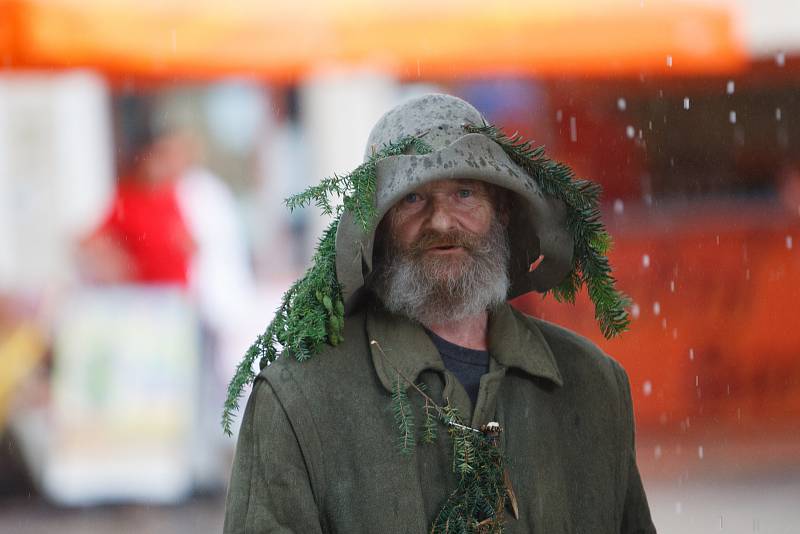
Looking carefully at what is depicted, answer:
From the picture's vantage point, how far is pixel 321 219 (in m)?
8.16

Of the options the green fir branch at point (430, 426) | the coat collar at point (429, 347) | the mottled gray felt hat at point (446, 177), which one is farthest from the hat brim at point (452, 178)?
the green fir branch at point (430, 426)

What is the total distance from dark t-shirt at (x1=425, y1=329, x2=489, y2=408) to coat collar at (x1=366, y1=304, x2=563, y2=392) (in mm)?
35

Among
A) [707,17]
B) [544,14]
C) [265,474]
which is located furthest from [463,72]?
[265,474]

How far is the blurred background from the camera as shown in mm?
6613

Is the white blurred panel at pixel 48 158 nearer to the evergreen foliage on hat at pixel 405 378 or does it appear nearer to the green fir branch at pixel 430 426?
the evergreen foliage on hat at pixel 405 378

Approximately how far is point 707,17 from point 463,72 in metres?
1.50

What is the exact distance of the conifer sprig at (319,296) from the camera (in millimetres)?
2660

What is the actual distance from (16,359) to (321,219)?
2.33 m

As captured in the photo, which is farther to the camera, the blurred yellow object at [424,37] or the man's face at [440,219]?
the blurred yellow object at [424,37]

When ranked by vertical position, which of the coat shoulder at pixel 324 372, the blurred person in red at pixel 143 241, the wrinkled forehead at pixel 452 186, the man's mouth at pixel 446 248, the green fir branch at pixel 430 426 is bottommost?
the green fir branch at pixel 430 426

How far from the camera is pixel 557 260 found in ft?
9.46

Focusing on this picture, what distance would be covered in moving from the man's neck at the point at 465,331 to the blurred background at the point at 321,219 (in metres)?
→ 3.77

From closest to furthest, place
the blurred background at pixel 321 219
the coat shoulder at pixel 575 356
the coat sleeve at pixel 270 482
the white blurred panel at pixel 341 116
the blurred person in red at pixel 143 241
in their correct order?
1. the coat sleeve at pixel 270 482
2. the coat shoulder at pixel 575 356
3. the blurred background at pixel 321 219
4. the blurred person in red at pixel 143 241
5. the white blurred panel at pixel 341 116

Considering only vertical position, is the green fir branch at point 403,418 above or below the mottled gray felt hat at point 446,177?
below
